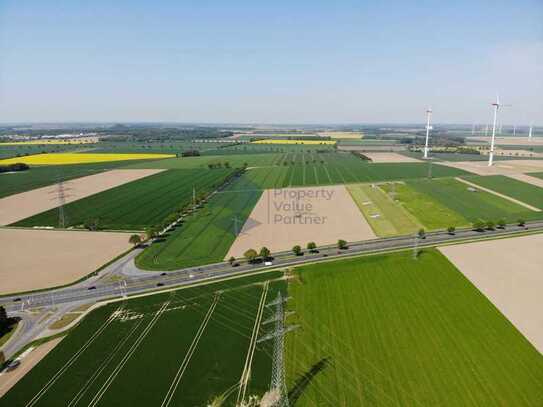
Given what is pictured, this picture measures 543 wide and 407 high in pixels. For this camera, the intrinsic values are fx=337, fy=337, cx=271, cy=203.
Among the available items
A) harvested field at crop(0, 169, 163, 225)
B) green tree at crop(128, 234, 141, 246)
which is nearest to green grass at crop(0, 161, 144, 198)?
harvested field at crop(0, 169, 163, 225)

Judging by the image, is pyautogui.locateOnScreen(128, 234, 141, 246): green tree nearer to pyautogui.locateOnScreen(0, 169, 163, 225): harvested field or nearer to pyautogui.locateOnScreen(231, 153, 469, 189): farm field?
pyautogui.locateOnScreen(0, 169, 163, 225): harvested field

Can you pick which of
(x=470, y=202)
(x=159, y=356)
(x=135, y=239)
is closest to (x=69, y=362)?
(x=159, y=356)

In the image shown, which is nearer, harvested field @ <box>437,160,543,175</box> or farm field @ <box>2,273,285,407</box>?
farm field @ <box>2,273,285,407</box>

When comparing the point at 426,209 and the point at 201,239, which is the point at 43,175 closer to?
the point at 201,239

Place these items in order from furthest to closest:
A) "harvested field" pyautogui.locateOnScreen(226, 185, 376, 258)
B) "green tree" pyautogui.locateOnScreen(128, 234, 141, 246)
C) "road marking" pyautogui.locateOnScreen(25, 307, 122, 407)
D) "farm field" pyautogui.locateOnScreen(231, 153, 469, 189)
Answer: "farm field" pyautogui.locateOnScreen(231, 153, 469, 189), "harvested field" pyautogui.locateOnScreen(226, 185, 376, 258), "green tree" pyautogui.locateOnScreen(128, 234, 141, 246), "road marking" pyautogui.locateOnScreen(25, 307, 122, 407)

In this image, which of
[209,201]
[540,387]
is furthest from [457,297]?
[209,201]

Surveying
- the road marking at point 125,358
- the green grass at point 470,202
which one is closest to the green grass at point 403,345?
the road marking at point 125,358
